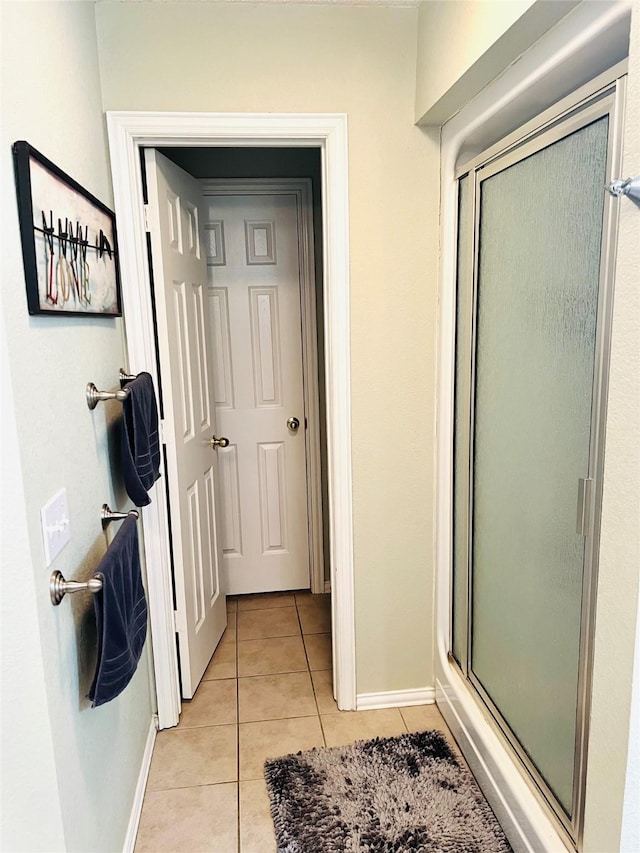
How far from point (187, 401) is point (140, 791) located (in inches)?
52.7

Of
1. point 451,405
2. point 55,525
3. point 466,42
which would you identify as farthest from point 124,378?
point 466,42

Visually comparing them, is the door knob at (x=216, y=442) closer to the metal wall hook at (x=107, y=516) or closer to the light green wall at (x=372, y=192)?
the light green wall at (x=372, y=192)

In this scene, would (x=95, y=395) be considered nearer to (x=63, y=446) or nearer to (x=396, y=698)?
(x=63, y=446)

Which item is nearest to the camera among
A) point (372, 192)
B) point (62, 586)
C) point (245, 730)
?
point (62, 586)

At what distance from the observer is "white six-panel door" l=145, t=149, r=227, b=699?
6.82ft

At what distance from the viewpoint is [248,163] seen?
2.87 meters

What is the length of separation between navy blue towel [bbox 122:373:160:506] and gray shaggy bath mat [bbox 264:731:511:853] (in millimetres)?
1045

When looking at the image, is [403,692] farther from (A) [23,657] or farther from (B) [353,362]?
(A) [23,657]

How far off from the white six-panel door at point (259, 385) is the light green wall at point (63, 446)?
3.85ft

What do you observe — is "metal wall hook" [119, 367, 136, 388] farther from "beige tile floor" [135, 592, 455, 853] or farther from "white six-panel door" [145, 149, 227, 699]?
"beige tile floor" [135, 592, 455, 853]

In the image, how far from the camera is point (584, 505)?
4.33 ft

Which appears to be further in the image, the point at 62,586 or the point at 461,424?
the point at 461,424

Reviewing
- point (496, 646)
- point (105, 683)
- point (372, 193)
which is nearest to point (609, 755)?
point (496, 646)

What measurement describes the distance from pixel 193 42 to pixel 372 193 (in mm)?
717
